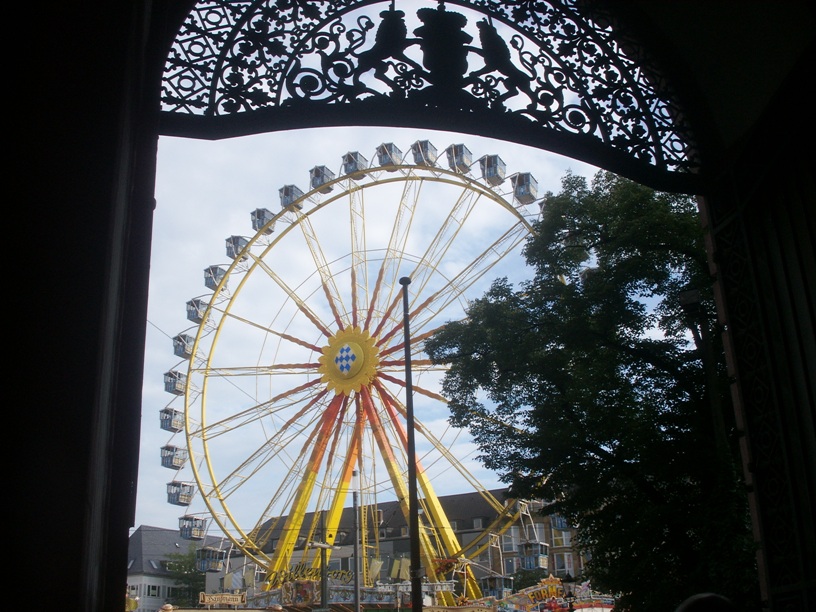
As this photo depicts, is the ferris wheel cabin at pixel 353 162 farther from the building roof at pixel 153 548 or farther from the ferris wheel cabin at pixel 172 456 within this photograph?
the building roof at pixel 153 548

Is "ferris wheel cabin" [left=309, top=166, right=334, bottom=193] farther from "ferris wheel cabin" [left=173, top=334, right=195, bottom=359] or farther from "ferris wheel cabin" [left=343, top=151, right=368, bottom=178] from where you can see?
"ferris wheel cabin" [left=173, top=334, right=195, bottom=359]

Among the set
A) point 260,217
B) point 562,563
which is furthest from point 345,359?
point 562,563

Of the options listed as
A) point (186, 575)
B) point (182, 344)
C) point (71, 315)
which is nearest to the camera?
point (71, 315)

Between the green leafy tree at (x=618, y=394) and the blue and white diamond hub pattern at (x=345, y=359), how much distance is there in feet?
25.7

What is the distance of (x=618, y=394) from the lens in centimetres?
1270

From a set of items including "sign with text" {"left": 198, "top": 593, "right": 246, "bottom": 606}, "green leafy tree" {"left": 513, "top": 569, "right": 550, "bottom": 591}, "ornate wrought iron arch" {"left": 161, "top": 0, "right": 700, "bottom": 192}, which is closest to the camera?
"ornate wrought iron arch" {"left": 161, "top": 0, "right": 700, "bottom": 192}

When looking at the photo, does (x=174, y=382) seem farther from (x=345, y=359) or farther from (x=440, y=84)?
(x=440, y=84)

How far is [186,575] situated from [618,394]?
155 feet

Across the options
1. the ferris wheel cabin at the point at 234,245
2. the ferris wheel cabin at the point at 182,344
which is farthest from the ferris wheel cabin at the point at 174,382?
the ferris wheel cabin at the point at 234,245

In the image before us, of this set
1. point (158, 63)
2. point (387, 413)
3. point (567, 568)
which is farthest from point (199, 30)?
point (567, 568)

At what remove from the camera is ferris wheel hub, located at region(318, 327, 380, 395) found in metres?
23.1

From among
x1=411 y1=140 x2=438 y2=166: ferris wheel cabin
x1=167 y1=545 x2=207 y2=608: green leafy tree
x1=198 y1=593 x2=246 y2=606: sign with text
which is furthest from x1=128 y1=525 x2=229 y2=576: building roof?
x1=411 y1=140 x2=438 y2=166: ferris wheel cabin

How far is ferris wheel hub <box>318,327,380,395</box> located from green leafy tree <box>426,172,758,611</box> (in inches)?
301

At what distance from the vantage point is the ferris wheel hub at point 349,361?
23.1 m
